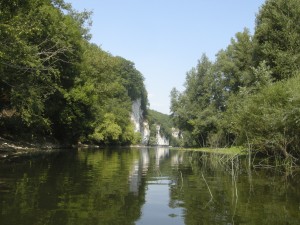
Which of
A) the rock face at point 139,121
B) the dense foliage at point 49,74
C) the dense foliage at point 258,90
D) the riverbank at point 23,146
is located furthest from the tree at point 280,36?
the rock face at point 139,121

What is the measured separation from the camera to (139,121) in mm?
164750

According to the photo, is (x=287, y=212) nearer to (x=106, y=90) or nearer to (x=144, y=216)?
(x=144, y=216)

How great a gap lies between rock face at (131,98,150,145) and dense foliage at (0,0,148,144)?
68.1 metres

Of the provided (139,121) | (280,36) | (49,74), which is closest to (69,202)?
(49,74)

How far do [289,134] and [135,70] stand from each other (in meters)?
110

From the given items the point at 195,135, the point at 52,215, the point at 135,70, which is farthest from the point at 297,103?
the point at 135,70

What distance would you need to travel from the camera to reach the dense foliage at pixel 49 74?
Result: 22.8 metres

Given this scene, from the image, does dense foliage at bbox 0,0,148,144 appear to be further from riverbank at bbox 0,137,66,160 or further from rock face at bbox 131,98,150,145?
rock face at bbox 131,98,150,145

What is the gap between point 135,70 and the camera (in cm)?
12975

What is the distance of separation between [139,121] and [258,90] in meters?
132

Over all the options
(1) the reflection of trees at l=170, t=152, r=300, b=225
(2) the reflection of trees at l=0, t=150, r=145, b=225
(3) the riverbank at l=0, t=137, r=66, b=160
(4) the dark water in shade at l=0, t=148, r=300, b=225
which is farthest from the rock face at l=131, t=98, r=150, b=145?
(2) the reflection of trees at l=0, t=150, r=145, b=225

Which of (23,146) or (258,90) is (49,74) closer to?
(23,146)

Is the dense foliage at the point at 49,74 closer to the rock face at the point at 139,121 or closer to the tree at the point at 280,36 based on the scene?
the tree at the point at 280,36

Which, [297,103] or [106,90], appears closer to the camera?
[297,103]
